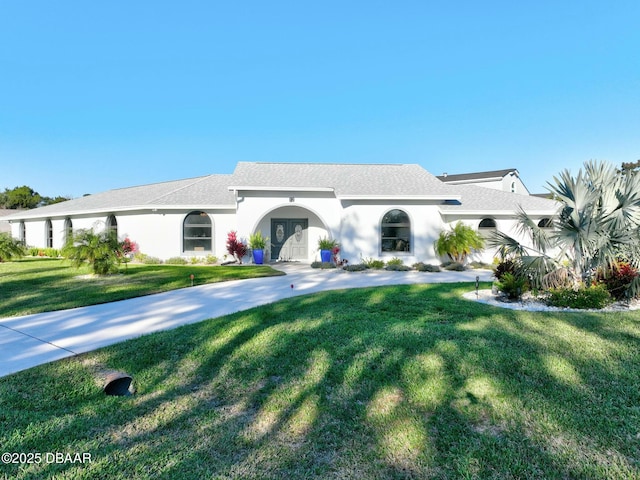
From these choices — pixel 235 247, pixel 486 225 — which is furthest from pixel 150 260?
pixel 486 225

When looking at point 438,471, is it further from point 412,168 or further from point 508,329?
point 412,168

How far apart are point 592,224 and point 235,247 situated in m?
13.9

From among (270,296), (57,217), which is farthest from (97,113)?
(270,296)

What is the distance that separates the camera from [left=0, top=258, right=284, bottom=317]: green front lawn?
8.41 m

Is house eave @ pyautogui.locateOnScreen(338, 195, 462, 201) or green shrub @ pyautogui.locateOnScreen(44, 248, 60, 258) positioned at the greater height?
house eave @ pyautogui.locateOnScreen(338, 195, 462, 201)

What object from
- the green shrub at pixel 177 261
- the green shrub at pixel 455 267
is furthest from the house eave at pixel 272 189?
the green shrub at pixel 455 267

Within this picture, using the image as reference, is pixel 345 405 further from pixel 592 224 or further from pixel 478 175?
pixel 478 175

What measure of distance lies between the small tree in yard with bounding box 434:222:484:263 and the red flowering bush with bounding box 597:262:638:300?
25.3ft

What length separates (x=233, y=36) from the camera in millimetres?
18875

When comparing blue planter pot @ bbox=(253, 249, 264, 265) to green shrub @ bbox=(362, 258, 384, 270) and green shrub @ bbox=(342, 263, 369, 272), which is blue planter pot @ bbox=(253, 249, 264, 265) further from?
→ green shrub @ bbox=(362, 258, 384, 270)

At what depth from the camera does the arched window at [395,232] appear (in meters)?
17.5

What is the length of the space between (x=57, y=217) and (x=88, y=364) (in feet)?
76.8

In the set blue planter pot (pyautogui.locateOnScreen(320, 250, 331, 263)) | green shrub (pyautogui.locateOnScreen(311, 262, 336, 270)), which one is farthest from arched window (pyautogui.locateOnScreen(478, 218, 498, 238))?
green shrub (pyautogui.locateOnScreen(311, 262, 336, 270))

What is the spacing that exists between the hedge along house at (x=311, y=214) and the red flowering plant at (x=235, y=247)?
39 centimetres
